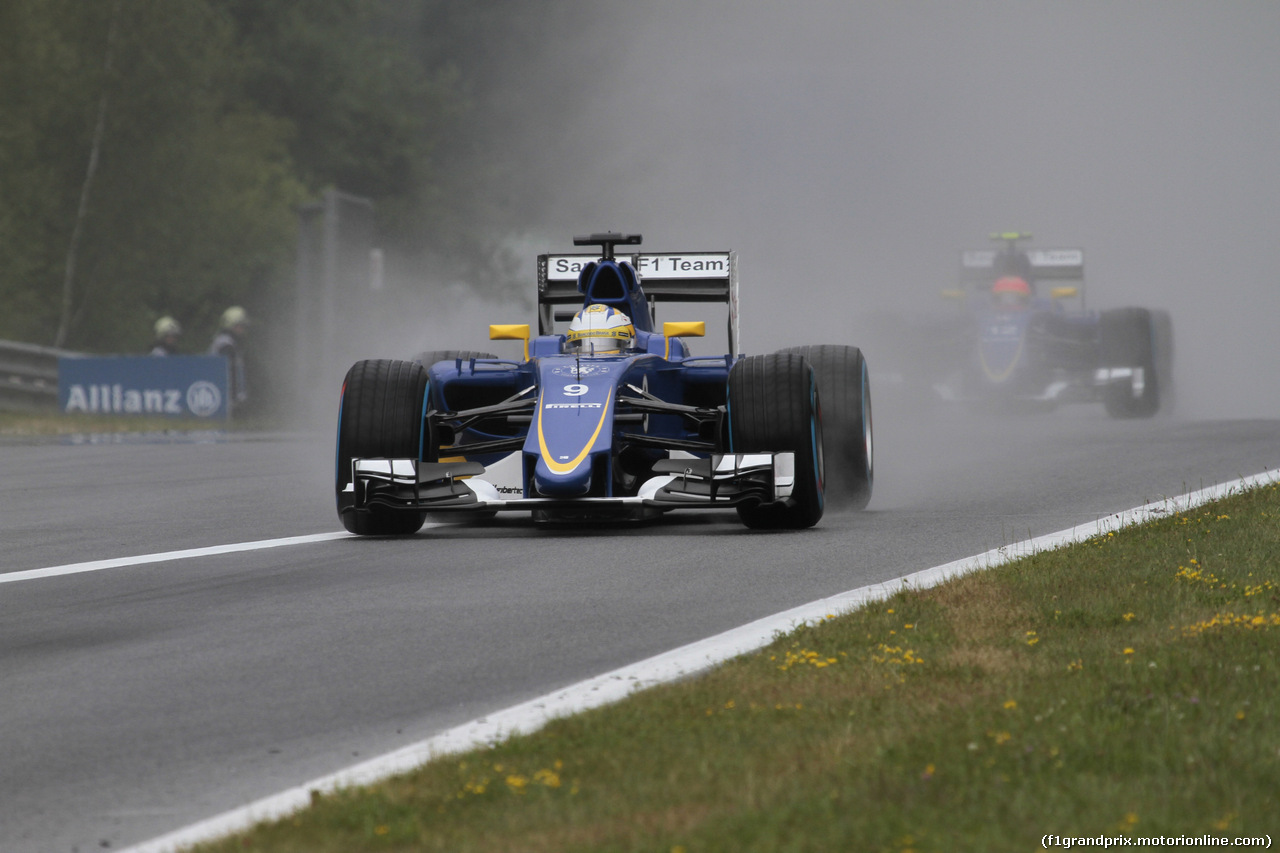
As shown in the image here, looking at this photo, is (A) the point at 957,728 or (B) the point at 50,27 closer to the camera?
(A) the point at 957,728

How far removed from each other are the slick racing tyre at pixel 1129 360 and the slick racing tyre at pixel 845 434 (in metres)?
13.7

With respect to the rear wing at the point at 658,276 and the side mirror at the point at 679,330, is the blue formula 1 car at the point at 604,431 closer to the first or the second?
the side mirror at the point at 679,330

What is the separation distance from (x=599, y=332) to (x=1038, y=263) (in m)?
17.8

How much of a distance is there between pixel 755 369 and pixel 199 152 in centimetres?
3324

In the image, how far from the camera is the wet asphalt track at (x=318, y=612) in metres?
4.57

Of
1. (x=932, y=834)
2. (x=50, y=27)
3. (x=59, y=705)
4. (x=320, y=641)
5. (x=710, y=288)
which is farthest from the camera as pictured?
(x=50, y=27)

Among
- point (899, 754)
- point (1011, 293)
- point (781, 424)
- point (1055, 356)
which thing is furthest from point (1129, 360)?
point (899, 754)

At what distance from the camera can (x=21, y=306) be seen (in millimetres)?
37219

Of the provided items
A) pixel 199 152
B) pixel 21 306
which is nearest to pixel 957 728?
pixel 21 306

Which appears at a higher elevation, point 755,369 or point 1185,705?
point 755,369

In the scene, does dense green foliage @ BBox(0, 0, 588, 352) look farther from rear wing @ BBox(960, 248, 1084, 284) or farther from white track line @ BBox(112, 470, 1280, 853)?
white track line @ BBox(112, 470, 1280, 853)

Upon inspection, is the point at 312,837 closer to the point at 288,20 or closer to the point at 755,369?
the point at 755,369

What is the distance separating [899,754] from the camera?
413 centimetres

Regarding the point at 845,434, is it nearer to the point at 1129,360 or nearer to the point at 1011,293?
the point at 1129,360
